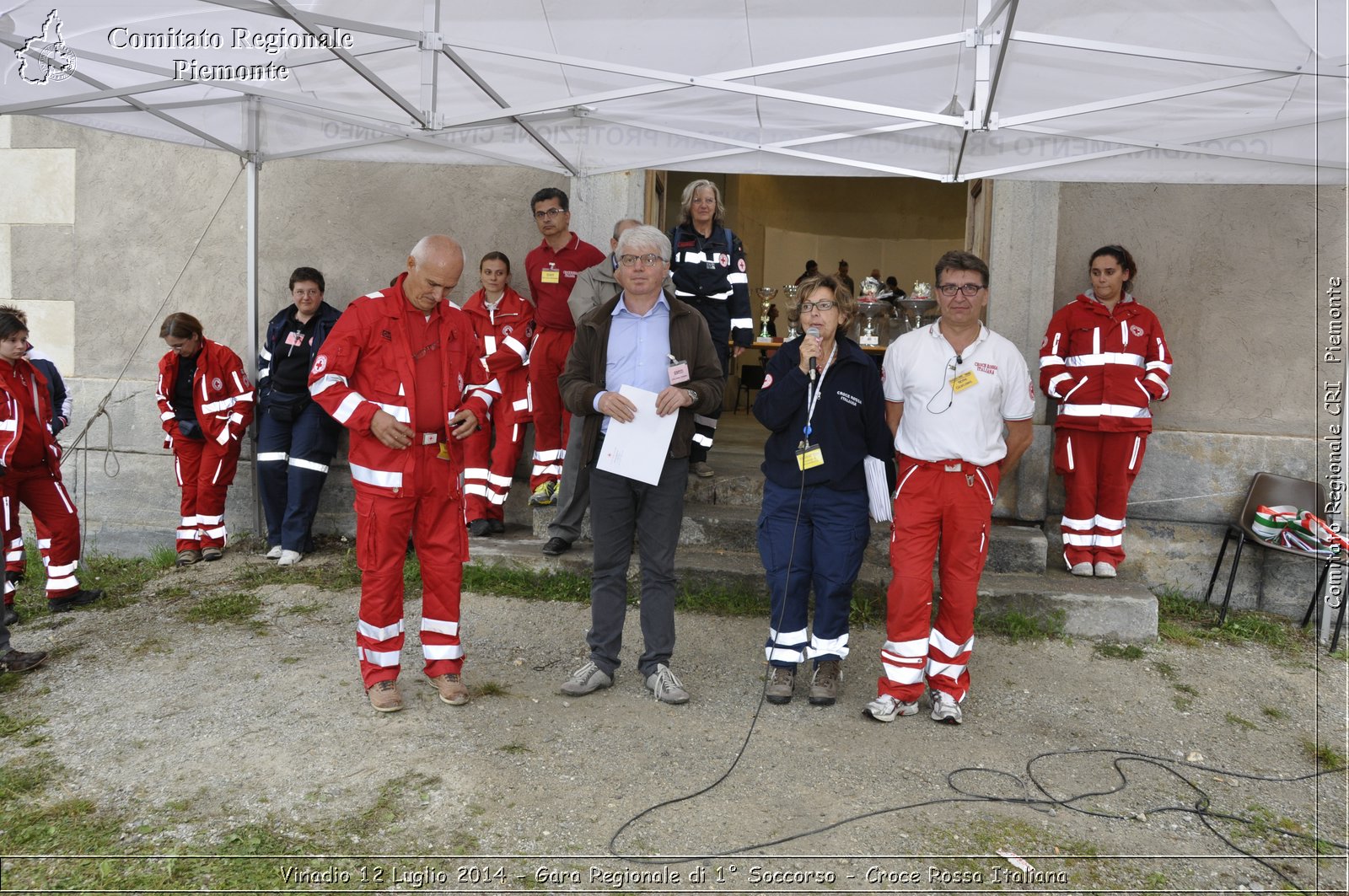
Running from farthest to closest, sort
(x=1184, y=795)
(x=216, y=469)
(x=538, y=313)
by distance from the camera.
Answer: (x=216, y=469)
(x=538, y=313)
(x=1184, y=795)

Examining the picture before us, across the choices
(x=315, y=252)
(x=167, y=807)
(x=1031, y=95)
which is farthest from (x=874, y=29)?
(x=315, y=252)

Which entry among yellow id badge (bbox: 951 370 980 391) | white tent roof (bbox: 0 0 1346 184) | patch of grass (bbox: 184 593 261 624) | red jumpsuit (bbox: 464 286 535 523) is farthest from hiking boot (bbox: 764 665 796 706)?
patch of grass (bbox: 184 593 261 624)

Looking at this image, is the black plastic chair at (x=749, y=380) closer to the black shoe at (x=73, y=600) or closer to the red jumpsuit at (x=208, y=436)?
the red jumpsuit at (x=208, y=436)

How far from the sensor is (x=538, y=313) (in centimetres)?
620

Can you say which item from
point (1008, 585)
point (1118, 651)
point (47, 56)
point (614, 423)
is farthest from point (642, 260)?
point (1118, 651)

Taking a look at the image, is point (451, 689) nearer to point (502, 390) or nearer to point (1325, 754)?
point (502, 390)

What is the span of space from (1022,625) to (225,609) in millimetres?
4687

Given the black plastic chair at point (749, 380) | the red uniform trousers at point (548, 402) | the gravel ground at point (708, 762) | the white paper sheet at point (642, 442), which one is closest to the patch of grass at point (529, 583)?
the gravel ground at point (708, 762)

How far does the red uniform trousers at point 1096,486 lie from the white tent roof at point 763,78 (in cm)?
160

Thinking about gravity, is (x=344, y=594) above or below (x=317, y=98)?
below

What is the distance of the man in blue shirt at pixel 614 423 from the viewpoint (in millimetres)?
4215

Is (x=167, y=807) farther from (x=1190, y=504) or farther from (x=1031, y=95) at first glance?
(x=1190, y=504)

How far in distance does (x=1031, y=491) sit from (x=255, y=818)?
190 inches

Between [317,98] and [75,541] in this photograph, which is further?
[75,541]
